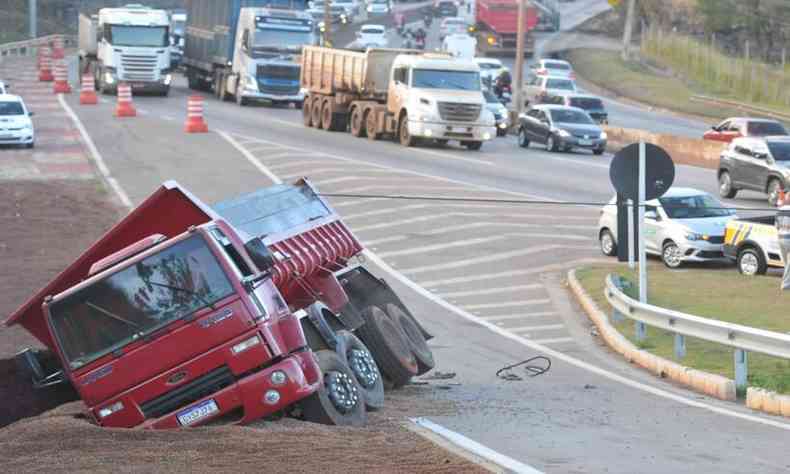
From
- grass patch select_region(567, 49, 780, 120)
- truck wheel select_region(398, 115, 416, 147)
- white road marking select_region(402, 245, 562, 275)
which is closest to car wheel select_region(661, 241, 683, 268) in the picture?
white road marking select_region(402, 245, 562, 275)

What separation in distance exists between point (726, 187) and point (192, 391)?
26544 mm

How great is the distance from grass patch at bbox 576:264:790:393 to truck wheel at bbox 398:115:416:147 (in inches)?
714

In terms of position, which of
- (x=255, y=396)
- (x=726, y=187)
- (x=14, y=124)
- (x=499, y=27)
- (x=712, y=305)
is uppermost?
(x=499, y=27)

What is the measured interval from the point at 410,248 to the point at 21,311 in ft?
54.8

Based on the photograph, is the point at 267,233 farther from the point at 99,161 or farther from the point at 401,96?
the point at 401,96

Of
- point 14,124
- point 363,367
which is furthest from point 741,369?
point 14,124

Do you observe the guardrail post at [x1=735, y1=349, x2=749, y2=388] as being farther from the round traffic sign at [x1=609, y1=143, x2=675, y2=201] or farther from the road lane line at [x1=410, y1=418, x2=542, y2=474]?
the road lane line at [x1=410, y1=418, x2=542, y2=474]

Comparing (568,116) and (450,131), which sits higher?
(568,116)

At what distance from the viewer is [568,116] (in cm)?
4781

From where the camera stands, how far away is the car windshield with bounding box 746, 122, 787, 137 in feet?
145

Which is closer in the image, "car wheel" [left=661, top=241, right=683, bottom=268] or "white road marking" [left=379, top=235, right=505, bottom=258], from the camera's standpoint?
"car wheel" [left=661, top=241, right=683, bottom=268]

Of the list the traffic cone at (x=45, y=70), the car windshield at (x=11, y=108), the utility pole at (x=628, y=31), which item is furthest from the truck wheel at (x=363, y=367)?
the utility pole at (x=628, y=31)

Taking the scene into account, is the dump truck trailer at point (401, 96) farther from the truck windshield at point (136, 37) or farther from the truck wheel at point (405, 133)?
the truck windshield at point (136, 37)

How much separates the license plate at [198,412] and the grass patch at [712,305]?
6346 millimetres
